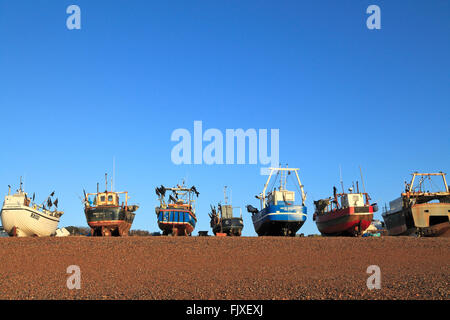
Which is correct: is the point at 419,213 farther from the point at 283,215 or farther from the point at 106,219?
the point at 106,219

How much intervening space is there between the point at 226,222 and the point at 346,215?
15.6m

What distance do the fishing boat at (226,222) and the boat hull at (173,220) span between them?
484 cm

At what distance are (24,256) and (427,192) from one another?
4386 cm

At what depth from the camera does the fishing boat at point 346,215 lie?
1582 inches

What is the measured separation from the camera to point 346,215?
133 ft

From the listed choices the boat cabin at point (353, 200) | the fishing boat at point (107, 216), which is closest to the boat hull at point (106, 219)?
the fishing boat at point (107, 216)

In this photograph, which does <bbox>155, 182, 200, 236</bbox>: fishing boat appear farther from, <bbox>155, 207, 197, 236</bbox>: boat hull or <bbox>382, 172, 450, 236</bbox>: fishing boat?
<bbox>382, 172, 450, 236</bbox>: fishing boat

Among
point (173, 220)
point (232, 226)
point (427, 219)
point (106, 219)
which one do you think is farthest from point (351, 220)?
point (106, 219)

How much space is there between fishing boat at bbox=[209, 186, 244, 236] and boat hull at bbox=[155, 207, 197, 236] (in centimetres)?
484

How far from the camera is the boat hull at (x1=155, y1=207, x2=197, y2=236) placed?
1657 inches

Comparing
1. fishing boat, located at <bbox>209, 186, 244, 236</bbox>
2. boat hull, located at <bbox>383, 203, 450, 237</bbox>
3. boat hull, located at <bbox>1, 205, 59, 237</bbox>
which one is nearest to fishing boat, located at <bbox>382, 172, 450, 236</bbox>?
boat hull, located at <bbox>383, 203, 450, 237</bbox>

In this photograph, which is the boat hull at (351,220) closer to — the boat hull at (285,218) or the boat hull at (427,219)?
the boat hull at (285,218)

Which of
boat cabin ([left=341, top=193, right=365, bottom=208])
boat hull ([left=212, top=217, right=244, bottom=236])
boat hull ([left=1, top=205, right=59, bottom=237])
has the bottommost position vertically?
boat hull ([left=212, top=217, right=244, bottom=236])

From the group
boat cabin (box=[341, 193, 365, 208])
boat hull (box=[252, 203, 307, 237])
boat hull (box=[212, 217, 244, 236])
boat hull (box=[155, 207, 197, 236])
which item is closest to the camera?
boat hull (box=[252, 203, 307, 237])
